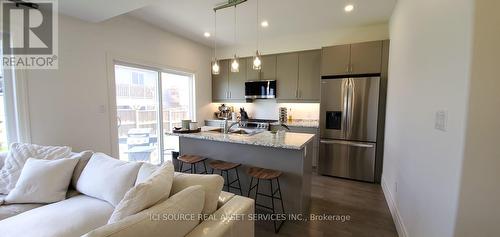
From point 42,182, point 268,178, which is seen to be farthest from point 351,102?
point 42,182

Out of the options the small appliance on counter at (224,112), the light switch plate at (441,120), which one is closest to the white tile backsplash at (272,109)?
the small appliance on counter at (224,112)

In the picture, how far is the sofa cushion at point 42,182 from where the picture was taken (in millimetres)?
1713

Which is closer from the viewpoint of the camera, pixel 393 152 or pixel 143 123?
pixel 393 152

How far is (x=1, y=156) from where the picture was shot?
1.98 metres

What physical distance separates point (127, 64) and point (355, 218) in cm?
388

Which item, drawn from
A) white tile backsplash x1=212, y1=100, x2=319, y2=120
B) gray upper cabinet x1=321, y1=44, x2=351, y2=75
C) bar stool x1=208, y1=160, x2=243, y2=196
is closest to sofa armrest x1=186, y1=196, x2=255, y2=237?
bar stool x1=208, y1=160, x2=243, y2=196

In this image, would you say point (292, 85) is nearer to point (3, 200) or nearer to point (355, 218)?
point (355, 218)

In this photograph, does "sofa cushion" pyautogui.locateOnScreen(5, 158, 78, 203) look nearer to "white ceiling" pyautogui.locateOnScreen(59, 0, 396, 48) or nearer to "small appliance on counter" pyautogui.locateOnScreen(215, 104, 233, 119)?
"white ceiling" pyautogui.locateOnScreen(59, 0, 396, 48)

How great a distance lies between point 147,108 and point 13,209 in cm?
229

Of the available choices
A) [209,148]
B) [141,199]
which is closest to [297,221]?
[209,148]

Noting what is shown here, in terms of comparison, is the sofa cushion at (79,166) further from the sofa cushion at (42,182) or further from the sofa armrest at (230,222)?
the sofa armrest at (230,222)

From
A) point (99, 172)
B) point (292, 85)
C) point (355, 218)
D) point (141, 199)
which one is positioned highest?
point (292, 85)

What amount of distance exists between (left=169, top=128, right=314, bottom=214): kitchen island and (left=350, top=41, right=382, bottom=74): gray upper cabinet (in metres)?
1.85

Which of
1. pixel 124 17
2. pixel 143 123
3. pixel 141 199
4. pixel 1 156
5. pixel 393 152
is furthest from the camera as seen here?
pixel 143 123
